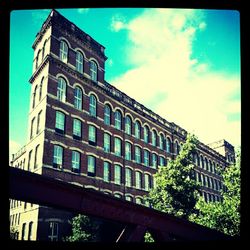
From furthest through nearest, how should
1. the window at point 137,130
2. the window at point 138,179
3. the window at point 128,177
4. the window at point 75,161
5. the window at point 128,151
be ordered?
the window at point 137,130 < the window at point 138,179 < the window at point 128,151 < the window at point 128,177 < the window at point 75,161

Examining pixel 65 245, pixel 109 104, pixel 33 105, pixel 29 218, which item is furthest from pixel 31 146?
pixel 65 245

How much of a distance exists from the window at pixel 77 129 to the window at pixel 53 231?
7.18 meters

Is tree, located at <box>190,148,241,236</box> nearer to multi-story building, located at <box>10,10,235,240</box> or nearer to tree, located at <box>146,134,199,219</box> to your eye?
tree, located at <box>146,134,199,219</box>

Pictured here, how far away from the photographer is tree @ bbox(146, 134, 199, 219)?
71.8 feet

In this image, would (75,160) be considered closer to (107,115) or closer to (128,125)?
(107,115)

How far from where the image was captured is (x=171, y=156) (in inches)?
1507

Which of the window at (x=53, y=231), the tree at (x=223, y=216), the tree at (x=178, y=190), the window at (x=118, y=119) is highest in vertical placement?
the window at (x=118, y=119)

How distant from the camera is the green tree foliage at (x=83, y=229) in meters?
20.9

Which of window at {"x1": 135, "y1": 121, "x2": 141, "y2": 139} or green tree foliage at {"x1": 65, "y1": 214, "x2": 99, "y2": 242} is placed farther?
window at {"x1": 135, "y1": 121, "x2": 141, "y2": 139}

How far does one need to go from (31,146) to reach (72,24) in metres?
12.0

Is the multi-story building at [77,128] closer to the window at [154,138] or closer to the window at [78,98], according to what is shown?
the window at [78,98]

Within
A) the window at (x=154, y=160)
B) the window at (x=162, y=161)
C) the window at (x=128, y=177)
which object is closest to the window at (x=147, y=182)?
the window at (x=154, y=160)

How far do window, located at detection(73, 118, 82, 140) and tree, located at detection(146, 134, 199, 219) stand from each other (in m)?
7.79

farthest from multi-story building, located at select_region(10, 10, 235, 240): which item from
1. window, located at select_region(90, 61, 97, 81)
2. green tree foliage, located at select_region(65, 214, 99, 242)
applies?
green tree foliage, located at select_region(65, 214, 99, 242)
